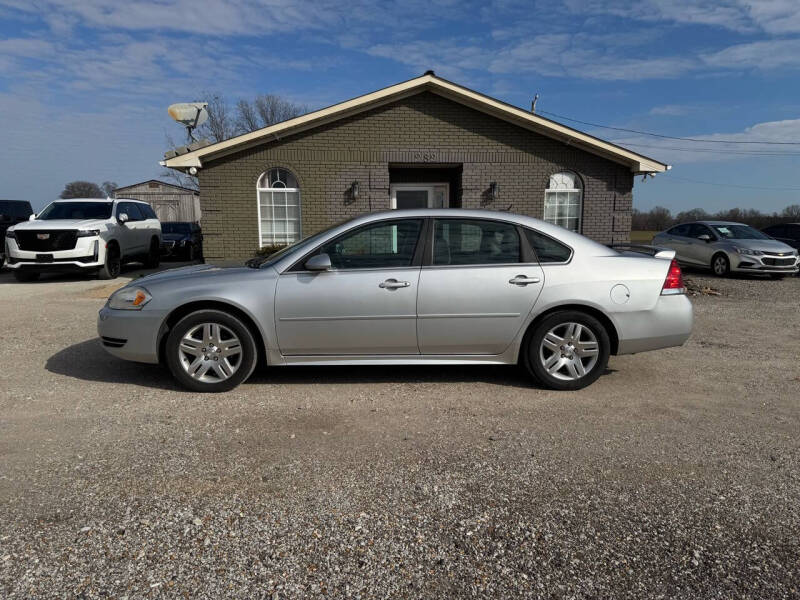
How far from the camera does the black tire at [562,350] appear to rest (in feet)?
14.8

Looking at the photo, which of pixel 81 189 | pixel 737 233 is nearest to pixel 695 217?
pixel 737 233

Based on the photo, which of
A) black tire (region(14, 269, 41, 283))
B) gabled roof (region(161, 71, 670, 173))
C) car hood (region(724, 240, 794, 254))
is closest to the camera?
gabled roof (region(161, 71, 670, 173))

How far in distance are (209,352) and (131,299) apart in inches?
32.1

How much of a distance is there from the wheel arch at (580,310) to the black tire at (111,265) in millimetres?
11342

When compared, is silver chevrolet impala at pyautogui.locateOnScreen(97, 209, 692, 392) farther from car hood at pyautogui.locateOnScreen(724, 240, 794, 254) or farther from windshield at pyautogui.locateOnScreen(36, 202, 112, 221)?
car hood at pyautogui.locateOnScreen(724, 240, 794, 254)

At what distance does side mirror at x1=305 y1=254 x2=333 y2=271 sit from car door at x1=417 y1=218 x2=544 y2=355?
773 millimetres

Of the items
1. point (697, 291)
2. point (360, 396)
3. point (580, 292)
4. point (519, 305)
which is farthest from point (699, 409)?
point (697, 291)

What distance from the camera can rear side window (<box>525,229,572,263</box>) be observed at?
15.0 ft

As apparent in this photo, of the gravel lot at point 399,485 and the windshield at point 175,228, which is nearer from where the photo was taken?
the gravel lot at point 399,485

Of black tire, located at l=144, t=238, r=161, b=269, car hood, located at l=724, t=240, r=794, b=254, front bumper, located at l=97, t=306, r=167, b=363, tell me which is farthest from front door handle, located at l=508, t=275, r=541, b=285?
black tire, located at l=144, t=238, r=161, b=269

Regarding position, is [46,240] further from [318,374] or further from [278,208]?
[318,374]

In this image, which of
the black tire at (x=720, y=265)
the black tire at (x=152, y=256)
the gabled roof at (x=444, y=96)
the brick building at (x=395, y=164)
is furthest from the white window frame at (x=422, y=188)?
the black tire at (x=152, y=256)

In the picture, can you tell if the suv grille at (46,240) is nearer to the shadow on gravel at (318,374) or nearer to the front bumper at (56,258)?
the front bumper at (56,258)

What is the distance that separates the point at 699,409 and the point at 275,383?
3.46m
